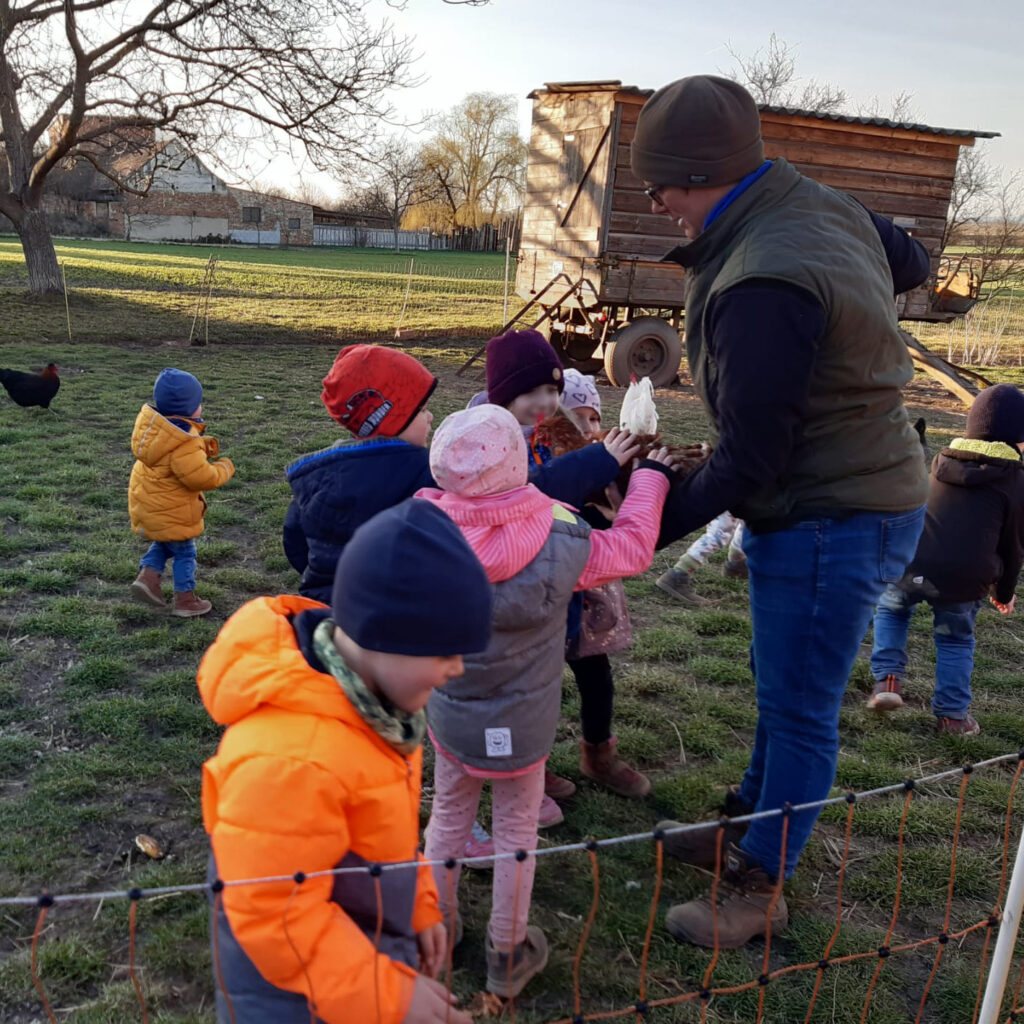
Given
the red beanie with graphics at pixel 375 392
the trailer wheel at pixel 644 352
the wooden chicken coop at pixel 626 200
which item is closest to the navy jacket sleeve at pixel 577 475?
the red beanie with graphics at pixel 375 392

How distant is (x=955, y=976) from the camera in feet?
8.44

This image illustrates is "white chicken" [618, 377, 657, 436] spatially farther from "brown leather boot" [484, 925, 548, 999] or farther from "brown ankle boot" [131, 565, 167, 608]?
"brown ankle boot" [131, 565, 167, 608]

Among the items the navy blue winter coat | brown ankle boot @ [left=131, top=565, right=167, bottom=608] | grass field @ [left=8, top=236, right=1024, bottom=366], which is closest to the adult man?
the navy blue winter coat

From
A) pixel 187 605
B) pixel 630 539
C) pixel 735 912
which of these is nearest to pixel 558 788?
pixel 735 912

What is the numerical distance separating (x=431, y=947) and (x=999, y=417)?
326 centimetres

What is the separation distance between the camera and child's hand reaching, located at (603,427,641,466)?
2396 mm

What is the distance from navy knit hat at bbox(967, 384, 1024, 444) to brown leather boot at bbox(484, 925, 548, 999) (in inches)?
110

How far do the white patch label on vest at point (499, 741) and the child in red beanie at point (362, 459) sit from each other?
2.28ft

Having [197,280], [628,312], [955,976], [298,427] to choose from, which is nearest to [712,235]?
[955,976]

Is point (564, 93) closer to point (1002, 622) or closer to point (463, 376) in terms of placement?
point (463, 376)

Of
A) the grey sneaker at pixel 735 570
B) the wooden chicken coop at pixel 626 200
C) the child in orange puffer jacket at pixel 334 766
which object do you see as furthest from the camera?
the wooden chicken coop at pixel 626 200

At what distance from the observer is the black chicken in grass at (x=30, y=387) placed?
28.0 feet

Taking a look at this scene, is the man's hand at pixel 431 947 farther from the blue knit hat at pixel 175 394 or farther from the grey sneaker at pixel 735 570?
the grey sneaker at pixel 735 570

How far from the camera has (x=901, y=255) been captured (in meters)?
2.59
